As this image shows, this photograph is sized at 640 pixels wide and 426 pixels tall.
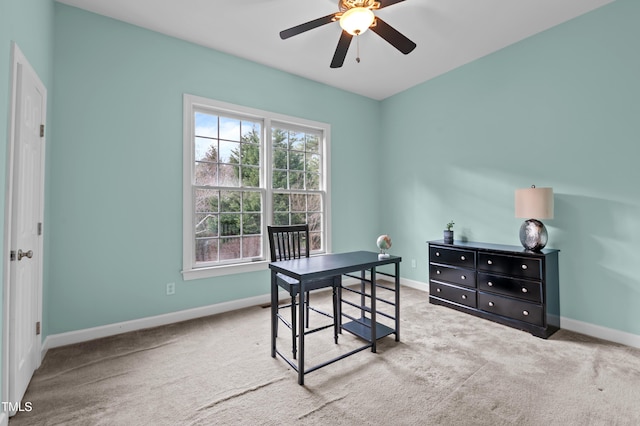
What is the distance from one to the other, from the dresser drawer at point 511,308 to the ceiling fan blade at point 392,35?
262 centimetres

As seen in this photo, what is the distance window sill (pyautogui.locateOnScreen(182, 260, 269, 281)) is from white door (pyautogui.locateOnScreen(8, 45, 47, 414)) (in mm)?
1208

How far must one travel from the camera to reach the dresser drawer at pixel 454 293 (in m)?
3.30

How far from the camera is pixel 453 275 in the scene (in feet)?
11.4

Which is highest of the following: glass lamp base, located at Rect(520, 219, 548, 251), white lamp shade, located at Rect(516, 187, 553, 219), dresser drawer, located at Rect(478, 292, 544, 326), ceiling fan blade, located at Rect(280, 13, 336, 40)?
ceiling fan blade, located at Rect(280, 13, 336, 40)

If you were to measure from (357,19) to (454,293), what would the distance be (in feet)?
9.97

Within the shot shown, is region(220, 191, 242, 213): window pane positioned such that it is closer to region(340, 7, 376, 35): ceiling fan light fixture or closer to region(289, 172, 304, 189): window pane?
region(289, 172, 304, 189): window pane

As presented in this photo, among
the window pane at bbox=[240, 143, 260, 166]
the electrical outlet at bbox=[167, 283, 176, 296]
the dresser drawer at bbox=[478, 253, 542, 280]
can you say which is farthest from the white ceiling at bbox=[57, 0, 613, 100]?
the electrical outlet at bbox=[167, 283, 176, 296]

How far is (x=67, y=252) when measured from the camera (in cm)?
262

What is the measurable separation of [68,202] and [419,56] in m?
4.08

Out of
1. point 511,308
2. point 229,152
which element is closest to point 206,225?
point 229,152

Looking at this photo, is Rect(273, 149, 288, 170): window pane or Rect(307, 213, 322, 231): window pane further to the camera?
Rect(307, 213, 322, 231): window pane

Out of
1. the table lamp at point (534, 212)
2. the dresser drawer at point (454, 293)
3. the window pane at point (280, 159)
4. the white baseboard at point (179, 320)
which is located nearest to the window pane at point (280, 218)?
the window pane at point (280, 159)

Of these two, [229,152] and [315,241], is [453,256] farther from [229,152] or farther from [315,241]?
[229,152]

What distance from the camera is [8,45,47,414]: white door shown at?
1700 millimetres
